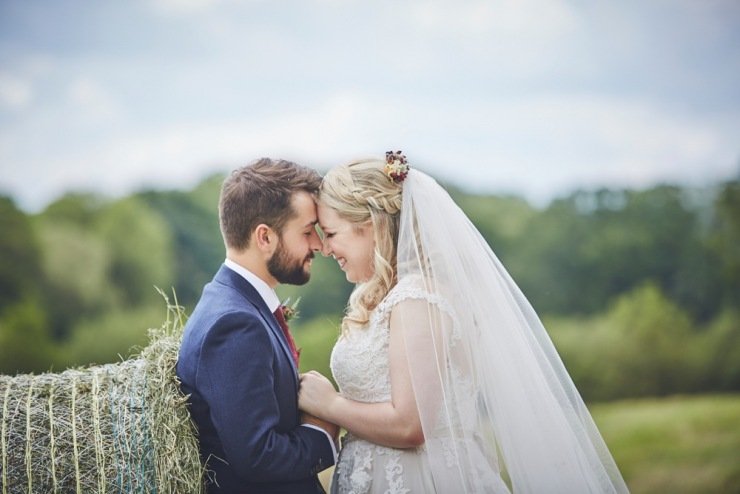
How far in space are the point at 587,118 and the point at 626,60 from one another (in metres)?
2.70

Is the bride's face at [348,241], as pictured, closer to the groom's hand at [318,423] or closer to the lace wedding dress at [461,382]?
the lace wedding dress at [461,382]

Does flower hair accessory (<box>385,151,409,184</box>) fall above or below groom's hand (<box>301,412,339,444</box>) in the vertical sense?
above

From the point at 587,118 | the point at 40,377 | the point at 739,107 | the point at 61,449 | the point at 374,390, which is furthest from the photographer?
the point at 587,118

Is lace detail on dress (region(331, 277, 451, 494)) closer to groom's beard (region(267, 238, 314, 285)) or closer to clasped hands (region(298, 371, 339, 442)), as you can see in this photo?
clasped hands (region(298, 371, 339, 442))

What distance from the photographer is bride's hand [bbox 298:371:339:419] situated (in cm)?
368

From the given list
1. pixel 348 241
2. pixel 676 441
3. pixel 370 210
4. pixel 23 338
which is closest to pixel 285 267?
pixel 348 241

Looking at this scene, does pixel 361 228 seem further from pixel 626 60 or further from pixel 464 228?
pixel 626 60

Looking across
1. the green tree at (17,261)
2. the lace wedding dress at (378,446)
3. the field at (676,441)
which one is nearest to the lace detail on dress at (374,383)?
the lace wedding dress at (378,446)

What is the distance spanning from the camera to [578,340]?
26.2m

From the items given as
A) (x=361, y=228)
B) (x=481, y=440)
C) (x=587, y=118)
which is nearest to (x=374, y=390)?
(x=481, y=440)

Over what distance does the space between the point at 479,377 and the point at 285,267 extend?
1202 millimetres

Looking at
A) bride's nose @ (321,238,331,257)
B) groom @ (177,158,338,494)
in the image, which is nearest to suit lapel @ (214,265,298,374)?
groom @ (177,158,338,494)

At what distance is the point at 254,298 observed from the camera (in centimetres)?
370

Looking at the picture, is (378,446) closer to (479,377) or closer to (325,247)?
(479,377)
